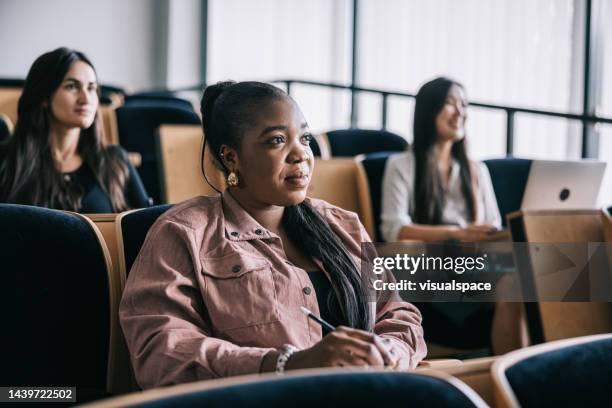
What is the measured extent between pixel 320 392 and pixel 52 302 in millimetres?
937

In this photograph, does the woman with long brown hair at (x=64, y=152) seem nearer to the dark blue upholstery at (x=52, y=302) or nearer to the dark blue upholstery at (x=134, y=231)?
the dark blue upholstery at (x=134, y=231)

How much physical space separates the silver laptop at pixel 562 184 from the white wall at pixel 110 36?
7.02 meters

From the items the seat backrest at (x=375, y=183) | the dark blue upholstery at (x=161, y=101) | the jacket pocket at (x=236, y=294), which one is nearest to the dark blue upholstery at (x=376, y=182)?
the seat backrest at (x=375, y=183)

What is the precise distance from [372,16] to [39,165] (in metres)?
4.52

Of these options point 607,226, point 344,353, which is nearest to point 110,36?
point 607,226

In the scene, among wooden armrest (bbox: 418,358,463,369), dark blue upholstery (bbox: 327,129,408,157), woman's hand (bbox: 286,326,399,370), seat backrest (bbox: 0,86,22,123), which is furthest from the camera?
seat backrest (bbox: 0,86,22,123)

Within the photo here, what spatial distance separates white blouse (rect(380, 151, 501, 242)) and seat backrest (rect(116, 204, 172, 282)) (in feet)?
4.73

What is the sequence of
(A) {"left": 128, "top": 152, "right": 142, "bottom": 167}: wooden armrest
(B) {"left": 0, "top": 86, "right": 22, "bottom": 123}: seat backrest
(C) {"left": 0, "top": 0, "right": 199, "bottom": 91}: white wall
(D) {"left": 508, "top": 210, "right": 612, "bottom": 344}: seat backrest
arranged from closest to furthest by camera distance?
(D) {"left": 508, "top": 210, "right": 612, "bottom": 344}: seat backrest < (A) {"left": 128, "top": 152, "right": 142, "bottom": 167}: wooden armrest < (B) {"left": 0, "top": 86, "right": 22, "bottom": 123}: seat backrest < (C) {"left": 0, "top": 0, "right": 199, "bottom": 91}: white wall

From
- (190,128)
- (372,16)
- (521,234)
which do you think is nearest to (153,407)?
(521,234)

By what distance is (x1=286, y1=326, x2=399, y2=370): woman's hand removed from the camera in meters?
1.24

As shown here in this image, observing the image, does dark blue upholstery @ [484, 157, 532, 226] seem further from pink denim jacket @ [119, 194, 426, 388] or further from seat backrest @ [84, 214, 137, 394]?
seat backrest @ [84, 214, 137, 394]

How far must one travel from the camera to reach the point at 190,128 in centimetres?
343

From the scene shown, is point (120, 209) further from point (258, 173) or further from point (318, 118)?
point (318, 118)

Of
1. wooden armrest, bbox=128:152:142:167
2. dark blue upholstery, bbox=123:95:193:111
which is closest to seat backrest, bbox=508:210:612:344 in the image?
wooden armrest, bbox=128:152:142:167
